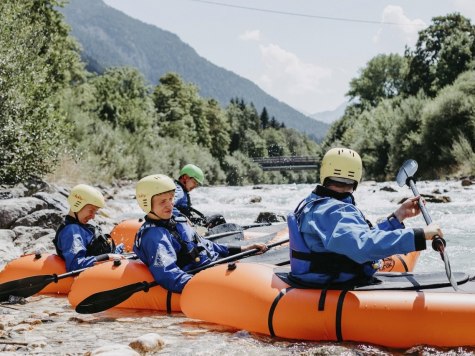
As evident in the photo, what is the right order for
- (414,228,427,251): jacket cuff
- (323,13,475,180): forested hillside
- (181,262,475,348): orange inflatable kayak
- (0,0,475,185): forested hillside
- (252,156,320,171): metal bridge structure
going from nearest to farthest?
(414,228,427,251): jacket cuff → (181,262,475,348): orange inflatable kayak → (0,0,475,185): forested hillside → (323,13,475,180): forested hillside → (252,156,320,171): metal bridge structure

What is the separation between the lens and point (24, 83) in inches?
526

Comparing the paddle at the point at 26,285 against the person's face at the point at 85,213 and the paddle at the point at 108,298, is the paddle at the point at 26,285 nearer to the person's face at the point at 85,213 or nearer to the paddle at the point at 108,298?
the person's face at the point at 85,213

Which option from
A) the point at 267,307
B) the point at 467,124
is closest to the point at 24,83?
the point at 267,307

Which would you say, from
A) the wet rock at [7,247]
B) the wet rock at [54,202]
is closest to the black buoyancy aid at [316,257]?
the wet rock at [7,247]

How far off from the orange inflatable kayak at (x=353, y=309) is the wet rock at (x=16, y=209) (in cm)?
614

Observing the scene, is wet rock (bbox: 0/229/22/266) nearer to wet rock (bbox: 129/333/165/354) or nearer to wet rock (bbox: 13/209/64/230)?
wet rock (bbox: 13/209/64/230)

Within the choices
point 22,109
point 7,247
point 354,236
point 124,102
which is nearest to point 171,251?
point 354,236

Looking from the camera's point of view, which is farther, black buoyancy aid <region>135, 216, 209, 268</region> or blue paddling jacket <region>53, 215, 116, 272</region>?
blue paddling jacket <region>53, 215, 116, 272</region>

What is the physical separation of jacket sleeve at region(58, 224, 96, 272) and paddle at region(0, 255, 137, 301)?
0.25 m

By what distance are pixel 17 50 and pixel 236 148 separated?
6148 cm

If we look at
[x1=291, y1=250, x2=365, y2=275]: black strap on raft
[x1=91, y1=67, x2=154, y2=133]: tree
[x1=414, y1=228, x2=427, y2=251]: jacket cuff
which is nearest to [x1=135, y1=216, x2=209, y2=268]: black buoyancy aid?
[x1=291, y1=250, x2=365, y2=275]: black strap on raft

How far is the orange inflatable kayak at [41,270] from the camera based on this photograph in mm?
5719

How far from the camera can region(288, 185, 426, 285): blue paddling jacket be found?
345cm

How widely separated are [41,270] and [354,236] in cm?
352
